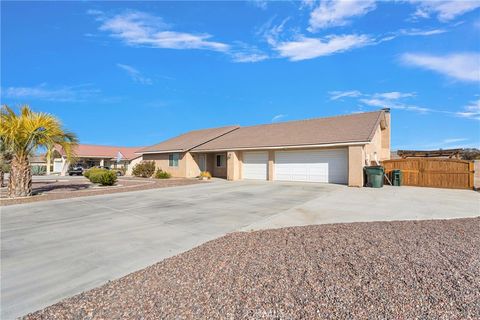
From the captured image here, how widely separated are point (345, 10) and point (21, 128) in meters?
15.6

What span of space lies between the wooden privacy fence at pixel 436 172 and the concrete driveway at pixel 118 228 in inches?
188

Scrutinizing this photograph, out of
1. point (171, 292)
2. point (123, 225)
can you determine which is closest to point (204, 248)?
point (171, 292)

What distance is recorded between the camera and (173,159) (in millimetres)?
27141

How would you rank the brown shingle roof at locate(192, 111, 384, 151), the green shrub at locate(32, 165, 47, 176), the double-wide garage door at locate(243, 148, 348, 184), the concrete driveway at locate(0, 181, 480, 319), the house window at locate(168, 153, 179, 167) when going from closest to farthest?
the concrete driveway at locate(0, 181, 480, 319) → the brown shingle roof at locate(192, 111, 384, 151) → the double-wide garage door at locate(243, 148, 348, 184) → the house window at locate(168, 153, 179, 167) → the green shrub at locate(32, 165, 47, 176)

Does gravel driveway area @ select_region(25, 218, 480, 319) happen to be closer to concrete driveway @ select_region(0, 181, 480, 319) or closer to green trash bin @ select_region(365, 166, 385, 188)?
concrete driveway @ select_region(0, 181, 480, 319)

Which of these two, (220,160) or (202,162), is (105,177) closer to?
(202,162)

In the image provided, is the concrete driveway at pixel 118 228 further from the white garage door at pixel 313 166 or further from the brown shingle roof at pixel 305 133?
the brown shingle roof at pixel 305 133

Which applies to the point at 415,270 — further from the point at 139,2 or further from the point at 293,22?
the point at 139,2

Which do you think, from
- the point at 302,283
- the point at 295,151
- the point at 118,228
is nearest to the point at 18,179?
the point at 118,228

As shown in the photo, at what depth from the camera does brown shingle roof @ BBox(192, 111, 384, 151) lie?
57.1 feet

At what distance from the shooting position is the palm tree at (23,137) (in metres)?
12.5

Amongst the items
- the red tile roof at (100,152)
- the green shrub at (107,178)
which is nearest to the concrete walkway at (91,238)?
the green shrub at (107,178)

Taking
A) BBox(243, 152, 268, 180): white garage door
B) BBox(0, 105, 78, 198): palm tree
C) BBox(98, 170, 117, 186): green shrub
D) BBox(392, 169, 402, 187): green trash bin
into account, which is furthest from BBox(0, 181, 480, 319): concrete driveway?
BBox(243, 152, 268, 180): white garage door

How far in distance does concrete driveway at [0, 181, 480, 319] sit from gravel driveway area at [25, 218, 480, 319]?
23.7 inches
